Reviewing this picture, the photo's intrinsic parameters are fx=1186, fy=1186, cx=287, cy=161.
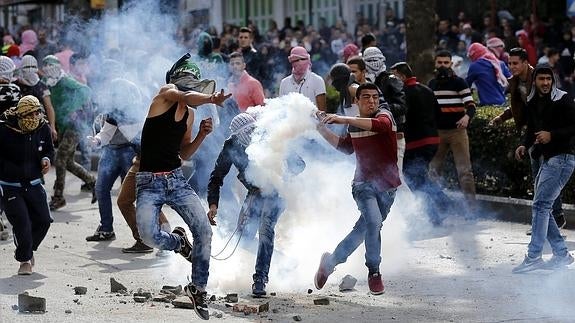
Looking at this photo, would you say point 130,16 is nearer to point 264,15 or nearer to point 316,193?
point 316,193

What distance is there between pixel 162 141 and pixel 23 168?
2.34 m

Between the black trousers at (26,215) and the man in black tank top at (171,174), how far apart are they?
82.3 inches

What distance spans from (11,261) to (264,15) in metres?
23.4

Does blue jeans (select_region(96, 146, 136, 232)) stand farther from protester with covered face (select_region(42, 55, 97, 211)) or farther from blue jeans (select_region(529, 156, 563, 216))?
blue jeans (select_region(529, 156, 563, 216))

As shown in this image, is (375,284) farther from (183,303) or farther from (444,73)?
(444,73)

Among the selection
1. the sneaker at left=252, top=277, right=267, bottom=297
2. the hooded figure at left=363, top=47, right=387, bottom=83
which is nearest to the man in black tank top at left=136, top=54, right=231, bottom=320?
the sneaker at left=252, top=277, right=267, bottom=297

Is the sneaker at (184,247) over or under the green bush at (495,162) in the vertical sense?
over

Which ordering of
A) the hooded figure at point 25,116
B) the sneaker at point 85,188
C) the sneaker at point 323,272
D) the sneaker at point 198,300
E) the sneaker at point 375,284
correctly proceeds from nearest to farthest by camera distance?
the sneaker at point 198,300 → the sneaker at point 375,284 → the sneaker at point 323,272 → the hooded figure at point 25,116 → the sneaker at point 85,188

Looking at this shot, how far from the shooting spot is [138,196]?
793 centimetres

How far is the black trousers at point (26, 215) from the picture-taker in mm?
9648

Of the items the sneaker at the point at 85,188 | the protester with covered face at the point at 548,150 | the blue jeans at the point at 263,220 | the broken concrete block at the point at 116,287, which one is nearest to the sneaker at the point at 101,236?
the broken concrete block at the point at 116,287

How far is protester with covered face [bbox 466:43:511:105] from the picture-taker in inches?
547

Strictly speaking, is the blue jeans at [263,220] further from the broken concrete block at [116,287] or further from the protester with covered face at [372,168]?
the broken concrete block at [116,287]

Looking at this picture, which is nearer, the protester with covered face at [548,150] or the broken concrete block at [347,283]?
the broken concrete block at [347,283]
